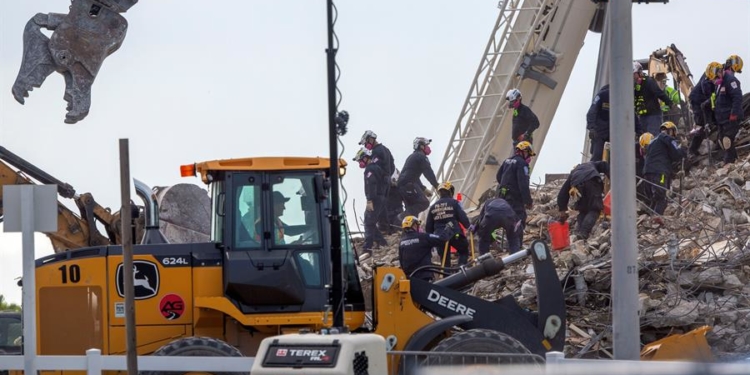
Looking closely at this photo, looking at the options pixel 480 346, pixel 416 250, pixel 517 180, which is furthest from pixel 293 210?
pixel 517 180

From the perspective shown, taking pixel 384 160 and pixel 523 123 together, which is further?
pixel 523 123

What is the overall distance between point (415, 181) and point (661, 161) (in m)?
5.40

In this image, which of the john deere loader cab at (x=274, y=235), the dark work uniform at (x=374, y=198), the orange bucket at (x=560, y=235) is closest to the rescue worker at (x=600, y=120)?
the orange bucket at (x=560, y=235)

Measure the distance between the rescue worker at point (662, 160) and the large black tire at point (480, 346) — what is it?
30.0ft

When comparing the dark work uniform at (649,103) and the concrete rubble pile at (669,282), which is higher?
the dark work uniform at (649,103)

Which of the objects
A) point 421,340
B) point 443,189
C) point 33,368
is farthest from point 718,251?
point 33,368

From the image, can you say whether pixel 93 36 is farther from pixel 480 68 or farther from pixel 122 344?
pixel 480 68

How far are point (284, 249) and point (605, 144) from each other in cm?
1163

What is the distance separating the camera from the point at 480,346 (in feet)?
54.0

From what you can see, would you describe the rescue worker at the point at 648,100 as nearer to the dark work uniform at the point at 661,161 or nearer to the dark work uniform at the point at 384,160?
the dark work uniform at the point at 661,161

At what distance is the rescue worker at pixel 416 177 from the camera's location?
28.9m

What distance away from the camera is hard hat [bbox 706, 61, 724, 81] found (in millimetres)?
27641

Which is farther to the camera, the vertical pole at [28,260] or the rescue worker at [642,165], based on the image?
the rescue worker at [642,165]

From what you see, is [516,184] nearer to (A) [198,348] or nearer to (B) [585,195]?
(B) [585,195]
